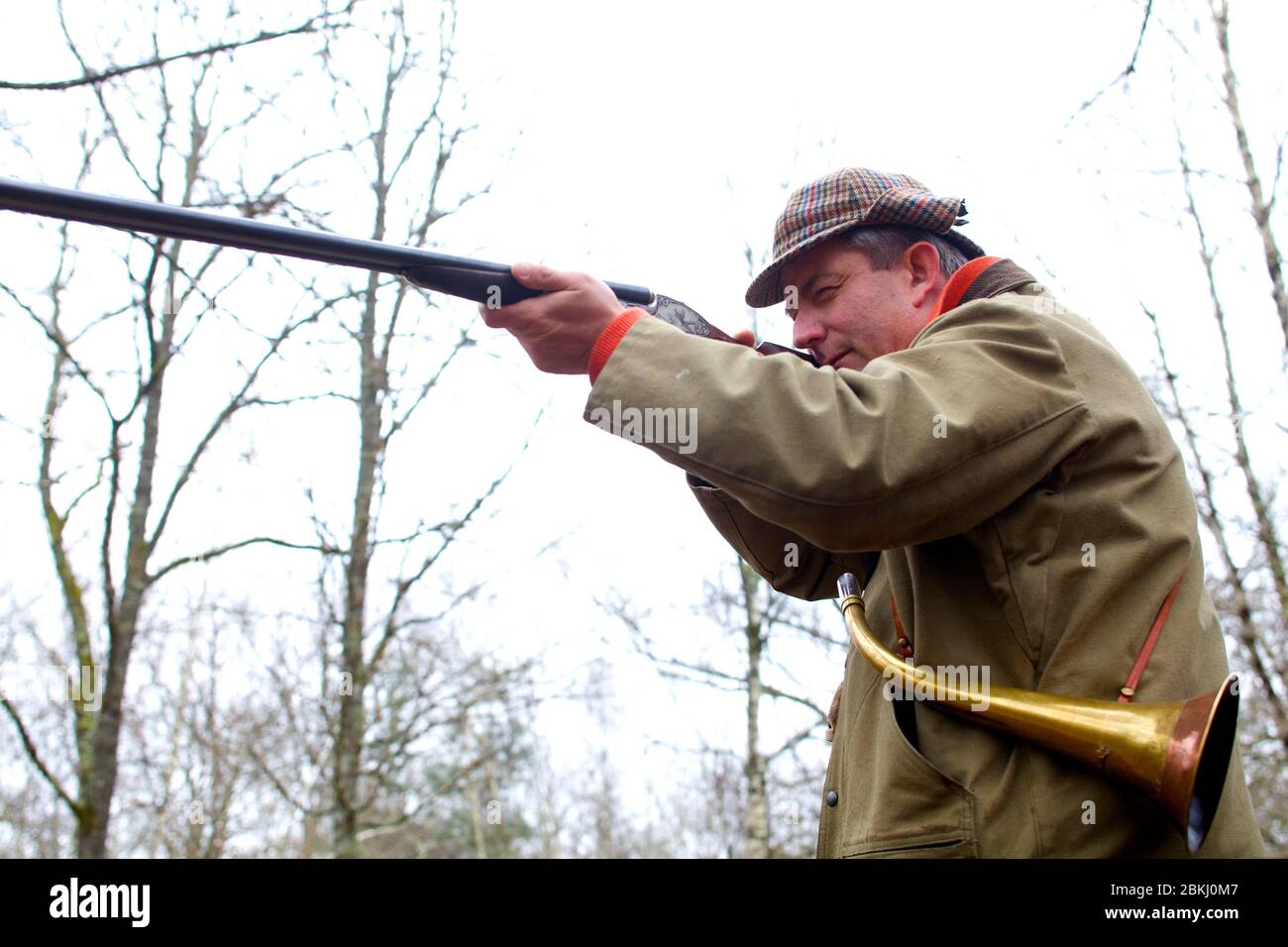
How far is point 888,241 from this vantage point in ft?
9.40

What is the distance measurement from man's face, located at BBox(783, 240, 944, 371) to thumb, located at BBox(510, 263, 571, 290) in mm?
780

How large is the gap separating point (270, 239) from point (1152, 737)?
2.09m

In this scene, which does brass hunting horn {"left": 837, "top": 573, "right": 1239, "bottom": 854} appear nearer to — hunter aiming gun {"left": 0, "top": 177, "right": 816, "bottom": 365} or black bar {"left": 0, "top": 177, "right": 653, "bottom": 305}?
hunter aiming gun {"left": 0, "top": 177, "right": 816, "bottom": 365}

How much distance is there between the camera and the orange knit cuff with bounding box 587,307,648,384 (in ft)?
7.43

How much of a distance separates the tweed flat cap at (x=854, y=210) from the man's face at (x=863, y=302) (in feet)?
0.16

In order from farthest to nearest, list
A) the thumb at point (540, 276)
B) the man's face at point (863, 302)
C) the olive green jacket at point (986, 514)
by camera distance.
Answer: the man's face at point (863, 302) < the thumb at point (540, 276) < the olive green jacket at point (986, 514)

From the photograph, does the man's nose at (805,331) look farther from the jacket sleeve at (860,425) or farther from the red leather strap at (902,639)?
the red leather strap at (902,639)

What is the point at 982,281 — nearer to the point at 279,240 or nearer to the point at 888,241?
the point at 888,241

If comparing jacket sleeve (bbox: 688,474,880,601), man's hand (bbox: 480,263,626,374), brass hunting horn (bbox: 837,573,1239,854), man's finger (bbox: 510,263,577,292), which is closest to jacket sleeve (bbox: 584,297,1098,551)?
man's hand (bbox: 480,263,626,374)

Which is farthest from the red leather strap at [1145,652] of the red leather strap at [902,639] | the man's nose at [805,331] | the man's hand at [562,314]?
the man's hand at [562,314]

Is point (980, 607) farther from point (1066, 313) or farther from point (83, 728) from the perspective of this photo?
point (83, 728)

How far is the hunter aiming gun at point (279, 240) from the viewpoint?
2.32 meters

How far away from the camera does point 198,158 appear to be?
802 centimetres

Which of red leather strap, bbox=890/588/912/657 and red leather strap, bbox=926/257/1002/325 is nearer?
red leather strap, bbox=890/588/912/657
